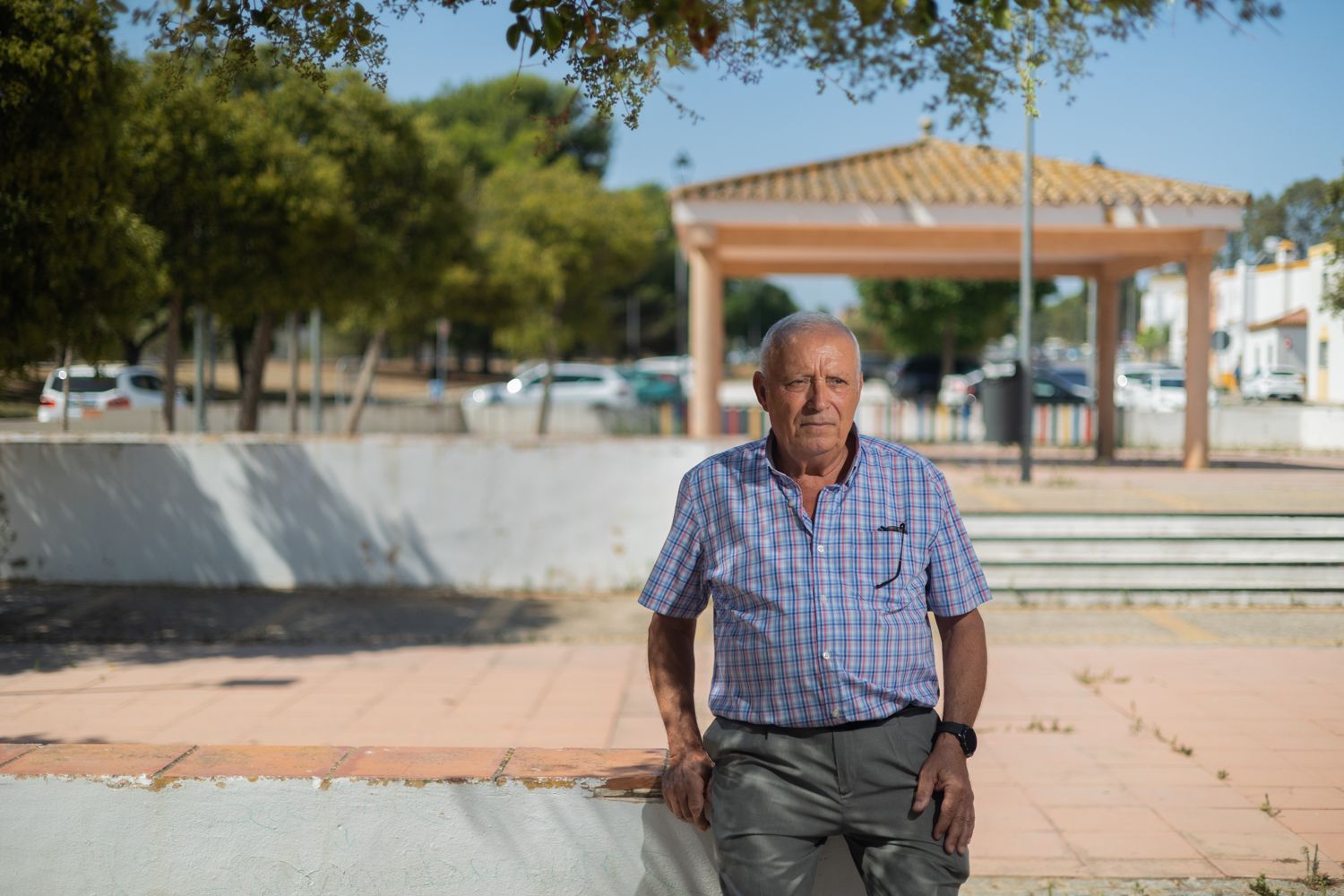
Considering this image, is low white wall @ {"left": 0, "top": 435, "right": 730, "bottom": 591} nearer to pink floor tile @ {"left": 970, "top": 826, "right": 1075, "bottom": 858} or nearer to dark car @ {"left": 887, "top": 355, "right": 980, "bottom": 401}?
pink floor tile @ {"left": 970, "top": 826, "right": 1075, "bottom": 858}

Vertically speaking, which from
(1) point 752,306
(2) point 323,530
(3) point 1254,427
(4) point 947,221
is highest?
(1) point 752,306

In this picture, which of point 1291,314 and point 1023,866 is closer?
point 1023,866

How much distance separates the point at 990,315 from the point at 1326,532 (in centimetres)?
3713

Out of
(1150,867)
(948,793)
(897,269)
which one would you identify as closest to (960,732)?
(948,793)

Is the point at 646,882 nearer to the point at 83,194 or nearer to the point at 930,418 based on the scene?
the point at 83,194

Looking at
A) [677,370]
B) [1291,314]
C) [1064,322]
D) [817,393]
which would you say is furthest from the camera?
[1064,322]

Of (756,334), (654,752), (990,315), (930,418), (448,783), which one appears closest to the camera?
(448,783)

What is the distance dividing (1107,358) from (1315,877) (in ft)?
55.9

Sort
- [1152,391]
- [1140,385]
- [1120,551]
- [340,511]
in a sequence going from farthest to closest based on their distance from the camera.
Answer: [1140,385] < [1152,391] < [340,511] < [1120,551]

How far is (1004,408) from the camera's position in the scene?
50.3 feet

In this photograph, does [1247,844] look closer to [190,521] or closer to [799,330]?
[799,330]

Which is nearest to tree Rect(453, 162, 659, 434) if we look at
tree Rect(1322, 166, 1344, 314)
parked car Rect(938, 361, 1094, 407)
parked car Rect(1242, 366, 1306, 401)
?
parked car Rect(938, 361, 1094, 407)

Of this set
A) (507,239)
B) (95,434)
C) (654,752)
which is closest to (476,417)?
(507,239)

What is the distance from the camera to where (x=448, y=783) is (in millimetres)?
2945
